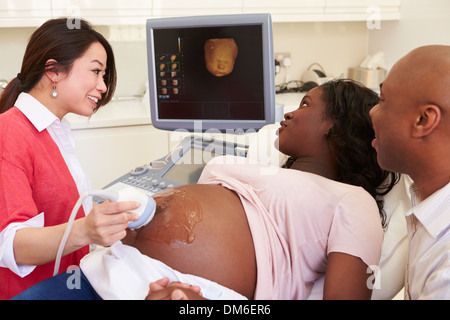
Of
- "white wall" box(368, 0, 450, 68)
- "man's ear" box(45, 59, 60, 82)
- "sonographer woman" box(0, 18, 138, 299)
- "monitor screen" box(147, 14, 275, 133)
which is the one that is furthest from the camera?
"white wall" box(368, 0, 450, 68)

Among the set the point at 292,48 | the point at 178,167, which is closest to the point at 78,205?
the point at 178,167

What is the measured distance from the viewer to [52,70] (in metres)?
1.28

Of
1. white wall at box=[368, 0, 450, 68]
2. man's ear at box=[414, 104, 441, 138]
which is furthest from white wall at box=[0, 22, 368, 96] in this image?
man's ear at box=[414, 104, 441, 138]

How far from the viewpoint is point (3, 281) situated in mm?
1235

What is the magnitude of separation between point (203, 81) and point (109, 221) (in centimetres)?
84

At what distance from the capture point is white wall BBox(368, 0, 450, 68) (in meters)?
2.87

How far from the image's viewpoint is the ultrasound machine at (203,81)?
1550 mm

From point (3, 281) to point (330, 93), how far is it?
1.07m

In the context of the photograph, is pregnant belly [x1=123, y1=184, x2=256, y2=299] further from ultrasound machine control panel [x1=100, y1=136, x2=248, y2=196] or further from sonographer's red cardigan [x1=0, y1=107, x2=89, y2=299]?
ultrasound machine control panel [x1=100, y1=136, x2=248, y2=196]

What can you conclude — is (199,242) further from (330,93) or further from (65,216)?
(330,93)

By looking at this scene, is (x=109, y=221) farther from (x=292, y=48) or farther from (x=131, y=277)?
(x=292, y=48)

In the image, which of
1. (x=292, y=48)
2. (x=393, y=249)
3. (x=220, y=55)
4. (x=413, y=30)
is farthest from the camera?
(x=292, y=48)

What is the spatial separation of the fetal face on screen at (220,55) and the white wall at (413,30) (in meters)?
1.84

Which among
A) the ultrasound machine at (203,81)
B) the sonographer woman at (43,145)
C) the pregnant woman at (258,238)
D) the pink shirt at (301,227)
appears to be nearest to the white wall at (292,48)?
the ultrasound machine at (203,81)
